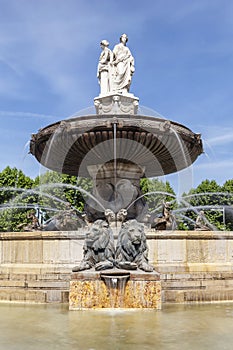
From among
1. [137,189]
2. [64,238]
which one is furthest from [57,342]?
[137,189]

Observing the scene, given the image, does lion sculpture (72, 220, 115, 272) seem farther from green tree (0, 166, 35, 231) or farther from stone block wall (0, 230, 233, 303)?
green tree (0, 166, 35, 231)

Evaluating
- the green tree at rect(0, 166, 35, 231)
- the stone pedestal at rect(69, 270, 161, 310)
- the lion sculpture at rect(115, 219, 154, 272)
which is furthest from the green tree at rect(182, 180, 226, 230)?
the stone pedestal at rect(69, 270, 161, 310)

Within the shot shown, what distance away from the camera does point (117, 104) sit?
15602mm

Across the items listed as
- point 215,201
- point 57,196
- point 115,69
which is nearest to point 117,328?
point 115,69

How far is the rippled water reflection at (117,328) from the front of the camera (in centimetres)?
505

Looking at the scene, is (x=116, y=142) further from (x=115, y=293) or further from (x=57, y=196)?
(x=57, y=196)

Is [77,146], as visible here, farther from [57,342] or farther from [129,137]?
[57,342]

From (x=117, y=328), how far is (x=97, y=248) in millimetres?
2521

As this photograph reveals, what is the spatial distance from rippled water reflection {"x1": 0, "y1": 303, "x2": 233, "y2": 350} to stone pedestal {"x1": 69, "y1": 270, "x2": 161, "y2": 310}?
256mm

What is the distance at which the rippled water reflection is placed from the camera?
505 centimetres

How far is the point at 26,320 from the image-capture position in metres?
6.70

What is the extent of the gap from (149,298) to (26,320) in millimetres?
2137

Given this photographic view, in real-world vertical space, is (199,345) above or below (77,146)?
below

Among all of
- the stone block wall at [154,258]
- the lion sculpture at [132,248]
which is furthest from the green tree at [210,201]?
the lion sculpture at [132,248]
